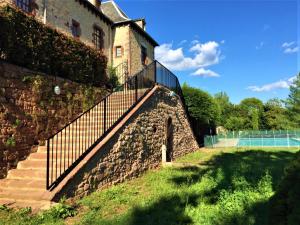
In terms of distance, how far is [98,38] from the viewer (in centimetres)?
1814

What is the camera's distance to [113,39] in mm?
19656

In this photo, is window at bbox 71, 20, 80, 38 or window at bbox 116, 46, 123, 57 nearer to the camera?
window at bbox 71, 20, 80, 38

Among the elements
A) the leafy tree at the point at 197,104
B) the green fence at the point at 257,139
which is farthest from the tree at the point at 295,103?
the leafy tree at the point at 197,104

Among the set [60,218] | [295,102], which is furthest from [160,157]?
[295,102]

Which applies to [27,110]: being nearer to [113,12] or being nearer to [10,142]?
[10,142]

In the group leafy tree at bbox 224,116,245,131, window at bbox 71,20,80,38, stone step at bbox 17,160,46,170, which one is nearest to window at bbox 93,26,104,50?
window at bbox 71,20,80,38

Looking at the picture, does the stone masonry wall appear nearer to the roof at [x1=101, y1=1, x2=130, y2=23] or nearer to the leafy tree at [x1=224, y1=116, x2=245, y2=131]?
the roof at [x1=101, y1=1, x2=130, y2=23]

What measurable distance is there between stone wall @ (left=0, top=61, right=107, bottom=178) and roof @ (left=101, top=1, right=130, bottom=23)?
11.7 m

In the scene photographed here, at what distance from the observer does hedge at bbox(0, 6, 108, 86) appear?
295 inches

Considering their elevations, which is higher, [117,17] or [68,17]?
[117,17]

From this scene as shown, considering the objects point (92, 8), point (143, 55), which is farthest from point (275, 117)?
point (92, 8)

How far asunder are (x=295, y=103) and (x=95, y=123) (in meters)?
47.2

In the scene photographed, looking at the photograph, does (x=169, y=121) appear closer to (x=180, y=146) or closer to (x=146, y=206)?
(x=180, y=146)

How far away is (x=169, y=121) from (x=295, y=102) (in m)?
42.6
